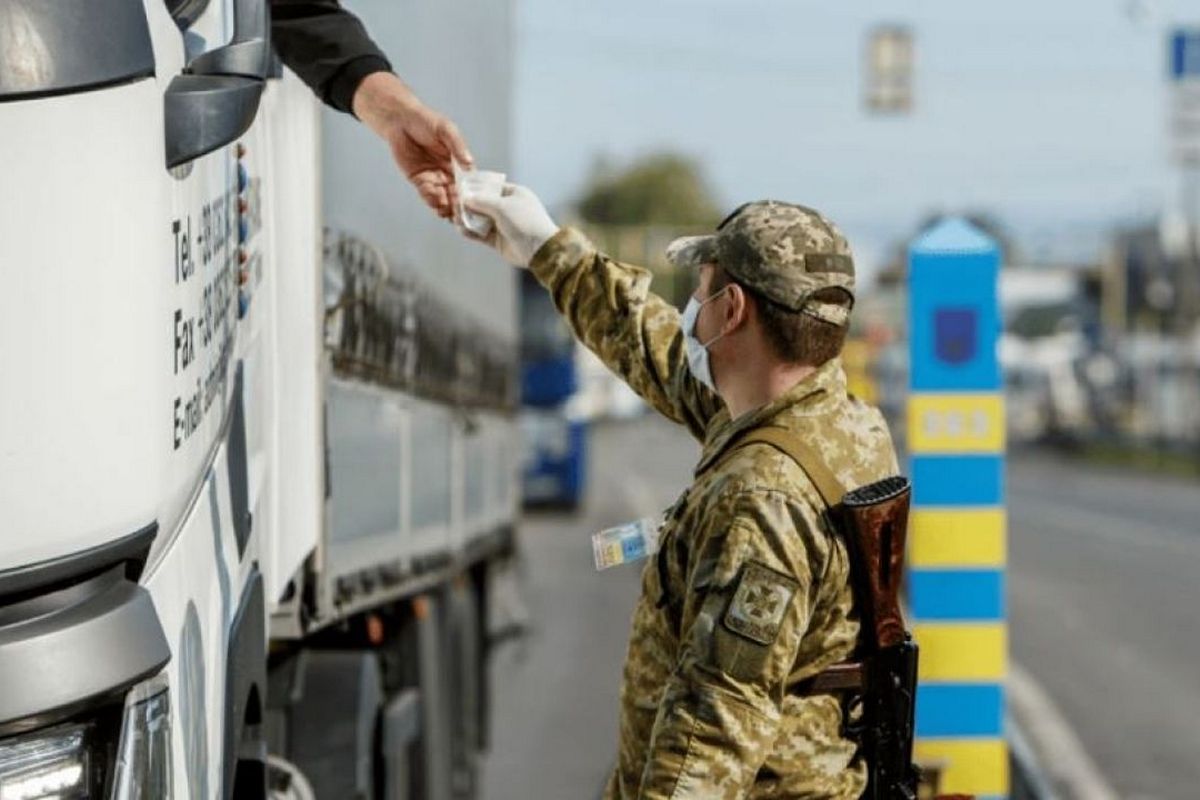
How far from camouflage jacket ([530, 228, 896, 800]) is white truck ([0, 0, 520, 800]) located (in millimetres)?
673

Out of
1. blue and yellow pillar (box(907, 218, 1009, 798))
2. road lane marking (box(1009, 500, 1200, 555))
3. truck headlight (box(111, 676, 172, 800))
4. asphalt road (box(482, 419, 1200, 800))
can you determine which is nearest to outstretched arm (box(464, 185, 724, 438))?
truck headlight (box(111, 676, 172, 800))

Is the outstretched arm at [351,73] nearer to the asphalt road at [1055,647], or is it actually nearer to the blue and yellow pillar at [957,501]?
the blue and yellow pillar at [957,501]

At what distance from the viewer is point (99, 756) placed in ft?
9.35

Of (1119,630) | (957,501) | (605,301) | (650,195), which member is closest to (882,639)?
(605,301)

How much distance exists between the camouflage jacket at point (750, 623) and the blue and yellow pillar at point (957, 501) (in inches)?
122

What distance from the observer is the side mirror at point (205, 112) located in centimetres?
309

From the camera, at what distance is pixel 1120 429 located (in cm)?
7512

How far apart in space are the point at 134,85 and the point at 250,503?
1227 mm

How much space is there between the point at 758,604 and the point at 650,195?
151 m

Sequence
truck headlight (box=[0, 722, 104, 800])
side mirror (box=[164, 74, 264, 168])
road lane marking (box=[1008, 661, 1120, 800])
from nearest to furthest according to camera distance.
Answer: truck headlight (box=[0, 722, 104, 800])
side mirror (box=[164, 74, 264, 168])
road lane marking (box=[1008, 661, 1120, 800])

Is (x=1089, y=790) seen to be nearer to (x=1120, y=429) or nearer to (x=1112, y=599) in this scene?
(x=1112, y=599)

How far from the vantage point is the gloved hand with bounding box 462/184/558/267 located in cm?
456

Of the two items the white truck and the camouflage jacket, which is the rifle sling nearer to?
the camouflage jacket

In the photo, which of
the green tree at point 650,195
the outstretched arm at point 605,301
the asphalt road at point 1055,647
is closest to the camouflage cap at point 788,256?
the outstretched arm at point 605,301
